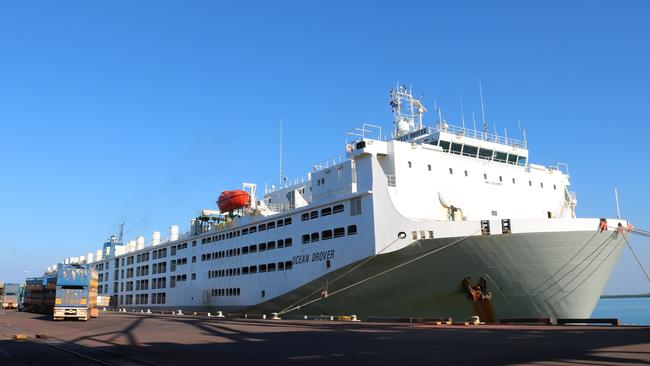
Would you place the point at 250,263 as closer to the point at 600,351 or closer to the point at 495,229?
the point at 495,229

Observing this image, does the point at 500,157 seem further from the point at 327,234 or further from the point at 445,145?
the point at 327,234

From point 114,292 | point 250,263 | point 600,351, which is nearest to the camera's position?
point 600,351

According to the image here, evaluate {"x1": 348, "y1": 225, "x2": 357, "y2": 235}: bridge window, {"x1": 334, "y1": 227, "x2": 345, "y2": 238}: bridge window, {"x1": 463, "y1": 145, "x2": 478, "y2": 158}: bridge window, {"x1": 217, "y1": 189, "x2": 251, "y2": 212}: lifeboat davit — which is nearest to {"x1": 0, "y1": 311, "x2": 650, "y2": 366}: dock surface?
{"x1": 348, "y1": 225, "x2": 357, "y2": 235}: bridge window

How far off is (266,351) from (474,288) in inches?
467

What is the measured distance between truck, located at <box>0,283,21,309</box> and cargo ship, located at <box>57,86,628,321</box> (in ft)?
120

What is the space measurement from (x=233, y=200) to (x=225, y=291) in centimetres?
695

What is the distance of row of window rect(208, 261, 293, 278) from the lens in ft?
99.6

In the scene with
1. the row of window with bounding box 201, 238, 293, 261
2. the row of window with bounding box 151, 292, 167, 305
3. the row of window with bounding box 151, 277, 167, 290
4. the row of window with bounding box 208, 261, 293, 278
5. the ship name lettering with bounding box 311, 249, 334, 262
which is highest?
the row of window with bounding box 201, 238, 293, 261

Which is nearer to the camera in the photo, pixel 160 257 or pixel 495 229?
pixel 495 229

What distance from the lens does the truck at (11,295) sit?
60406 millimetres

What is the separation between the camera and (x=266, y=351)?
A: 1320 cm

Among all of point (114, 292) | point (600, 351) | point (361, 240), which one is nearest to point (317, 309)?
point (361, 240)

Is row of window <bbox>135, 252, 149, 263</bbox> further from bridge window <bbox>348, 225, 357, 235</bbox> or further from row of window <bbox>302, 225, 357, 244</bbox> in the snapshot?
bridge window <bbox>348, 225, 357, 235</bbox>

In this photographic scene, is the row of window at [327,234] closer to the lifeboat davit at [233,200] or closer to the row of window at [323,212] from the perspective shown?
the row of window at [323,212]
